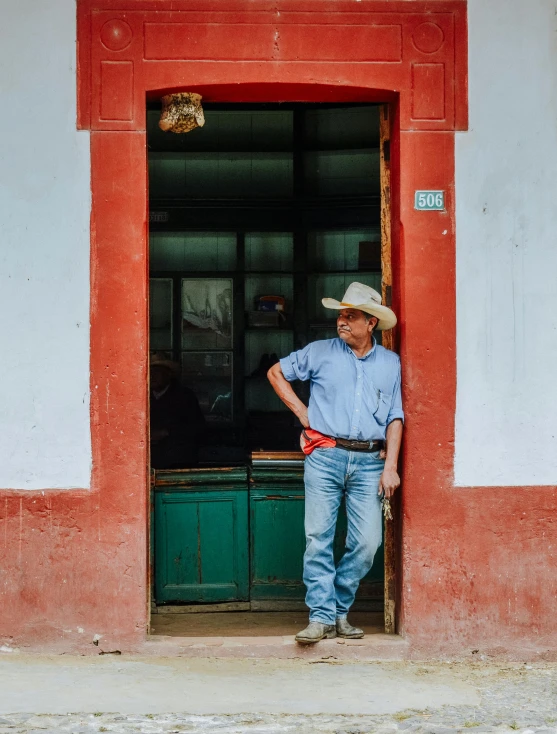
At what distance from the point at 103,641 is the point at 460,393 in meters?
2.52

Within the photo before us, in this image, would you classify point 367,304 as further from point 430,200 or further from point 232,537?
point 232,537

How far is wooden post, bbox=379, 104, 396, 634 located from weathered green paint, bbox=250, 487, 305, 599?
0.83 m

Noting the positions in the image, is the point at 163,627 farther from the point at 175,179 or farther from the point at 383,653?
the point at 175,179

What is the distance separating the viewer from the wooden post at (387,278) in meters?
6.22

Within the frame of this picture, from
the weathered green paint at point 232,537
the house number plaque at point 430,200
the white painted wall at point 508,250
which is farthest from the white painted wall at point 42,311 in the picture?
the white painted wall at point 508,250

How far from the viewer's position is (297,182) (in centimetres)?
948

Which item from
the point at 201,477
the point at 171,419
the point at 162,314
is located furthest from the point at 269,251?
the point at 201,477

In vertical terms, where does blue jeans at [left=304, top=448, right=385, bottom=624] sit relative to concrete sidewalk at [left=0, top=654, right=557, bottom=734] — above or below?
above

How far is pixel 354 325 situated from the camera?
5941mm

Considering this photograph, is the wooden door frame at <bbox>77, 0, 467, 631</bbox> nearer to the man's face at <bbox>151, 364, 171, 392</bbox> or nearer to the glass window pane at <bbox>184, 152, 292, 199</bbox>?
the man's face at <bbox>151, 364, 171, 392</bbox>

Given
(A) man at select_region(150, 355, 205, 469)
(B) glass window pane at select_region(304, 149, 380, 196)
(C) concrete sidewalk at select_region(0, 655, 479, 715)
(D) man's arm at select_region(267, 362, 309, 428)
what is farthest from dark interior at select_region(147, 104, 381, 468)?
(C) concrete sidewalk at select_region(0, 655, 479, 715)

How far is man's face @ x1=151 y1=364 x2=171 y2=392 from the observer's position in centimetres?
767

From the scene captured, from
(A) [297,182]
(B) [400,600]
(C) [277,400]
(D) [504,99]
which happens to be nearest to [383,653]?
(B) [400,600]

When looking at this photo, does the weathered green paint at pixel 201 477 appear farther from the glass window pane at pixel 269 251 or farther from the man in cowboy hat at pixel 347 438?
the glass window pane at pixel 269 251
